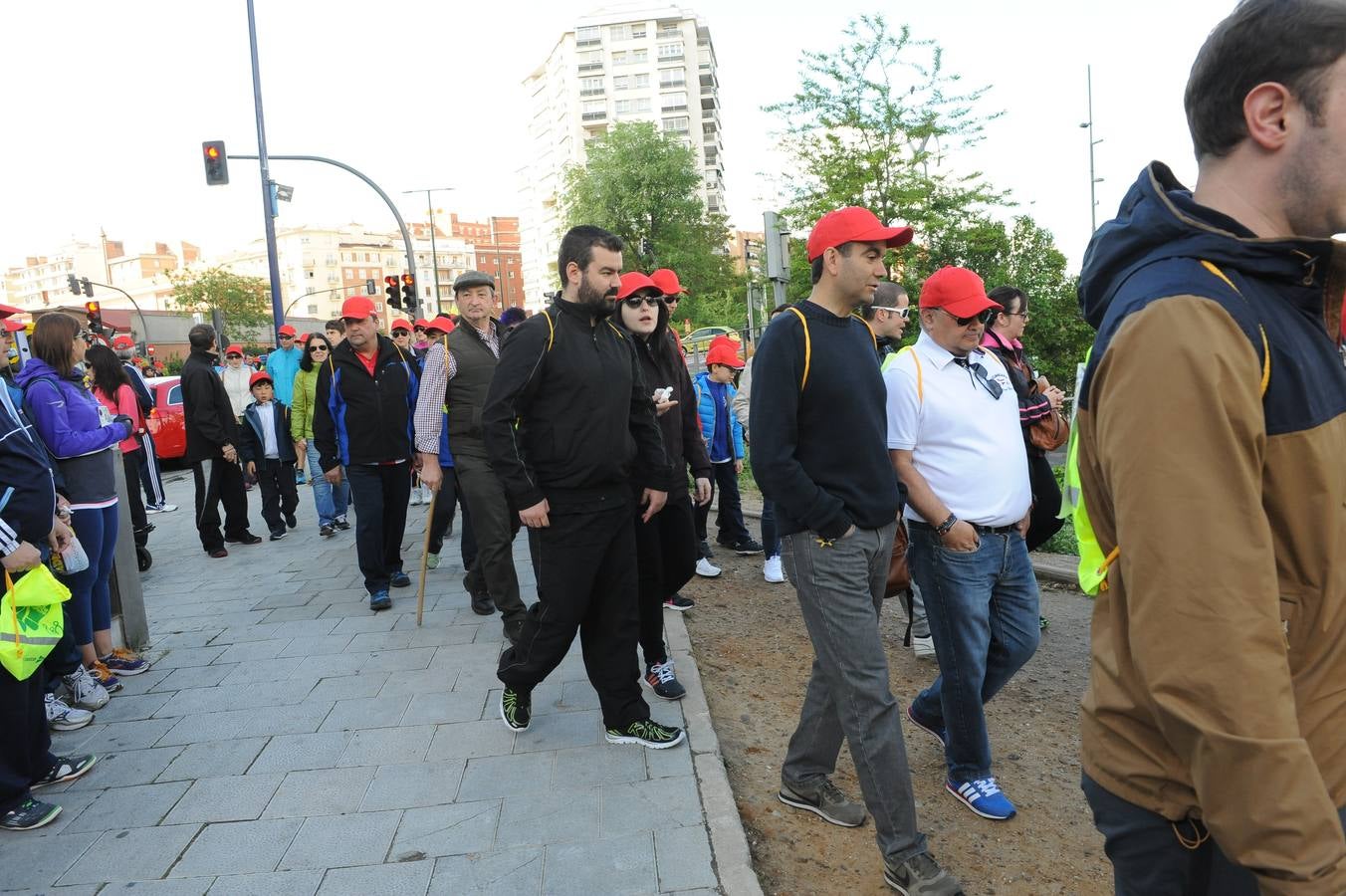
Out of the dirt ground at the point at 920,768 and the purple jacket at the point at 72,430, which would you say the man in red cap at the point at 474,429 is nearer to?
the dirt ground at the point at 920,768

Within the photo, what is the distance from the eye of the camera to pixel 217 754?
4.21 m

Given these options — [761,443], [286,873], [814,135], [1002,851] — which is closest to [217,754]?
[286,873]

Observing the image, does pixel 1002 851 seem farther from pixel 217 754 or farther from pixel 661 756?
pixel 217 754

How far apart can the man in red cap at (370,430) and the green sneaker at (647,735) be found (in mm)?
3146

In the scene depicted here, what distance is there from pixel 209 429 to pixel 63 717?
15.8 ft

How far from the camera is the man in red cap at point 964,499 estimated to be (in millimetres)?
3467

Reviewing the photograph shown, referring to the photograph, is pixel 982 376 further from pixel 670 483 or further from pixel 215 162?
pixel 215 162

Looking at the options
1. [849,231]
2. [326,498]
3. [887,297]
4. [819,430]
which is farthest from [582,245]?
[326,498]

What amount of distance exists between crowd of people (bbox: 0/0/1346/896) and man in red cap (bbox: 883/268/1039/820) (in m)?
0.01

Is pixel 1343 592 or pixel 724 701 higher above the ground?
pixel 1343 592

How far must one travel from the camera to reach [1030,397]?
16.2 ft

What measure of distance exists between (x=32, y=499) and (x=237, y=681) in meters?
1.72

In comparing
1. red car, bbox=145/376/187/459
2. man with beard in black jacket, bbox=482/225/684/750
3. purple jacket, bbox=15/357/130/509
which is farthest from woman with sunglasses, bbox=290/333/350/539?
red car, bbox=145/376/187/459

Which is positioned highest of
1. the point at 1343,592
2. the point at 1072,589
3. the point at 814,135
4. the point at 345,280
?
the point at 345,280
